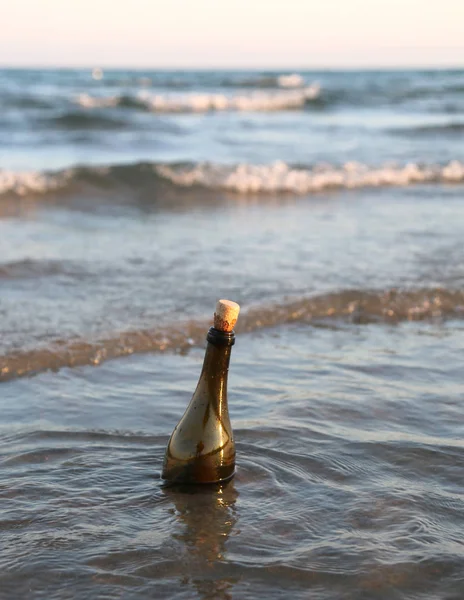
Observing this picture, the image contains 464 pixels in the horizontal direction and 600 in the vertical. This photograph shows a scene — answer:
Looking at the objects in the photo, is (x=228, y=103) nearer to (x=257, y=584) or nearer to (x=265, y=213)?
(x=265, y=213)

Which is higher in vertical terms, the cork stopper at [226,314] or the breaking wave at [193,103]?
the breaking wave at [193,103]

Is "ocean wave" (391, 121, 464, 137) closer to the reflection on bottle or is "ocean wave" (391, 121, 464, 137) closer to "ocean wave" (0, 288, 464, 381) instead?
"ocean wave" (0, 288, 464, 381)

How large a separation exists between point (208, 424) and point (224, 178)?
802cm

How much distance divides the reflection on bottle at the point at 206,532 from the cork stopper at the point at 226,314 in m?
0.50

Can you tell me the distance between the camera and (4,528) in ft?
7.85

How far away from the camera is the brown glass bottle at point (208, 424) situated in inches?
97.0

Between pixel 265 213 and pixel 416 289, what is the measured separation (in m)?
3.38

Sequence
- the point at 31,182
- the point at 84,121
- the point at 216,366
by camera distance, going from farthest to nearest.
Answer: the point at 84,121
the point at 31,182
the point at 216,366

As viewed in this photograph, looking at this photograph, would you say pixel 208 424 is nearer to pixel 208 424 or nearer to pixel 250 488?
pixel 208 424

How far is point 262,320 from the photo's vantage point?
476 cm

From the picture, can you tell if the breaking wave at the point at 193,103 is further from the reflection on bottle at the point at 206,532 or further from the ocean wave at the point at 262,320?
the reflection on bottle at the point at 206,532

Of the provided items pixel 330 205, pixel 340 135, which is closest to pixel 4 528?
pixel 330 205

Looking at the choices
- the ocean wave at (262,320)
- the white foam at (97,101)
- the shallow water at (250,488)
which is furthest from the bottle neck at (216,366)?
the white foam at (97,101)

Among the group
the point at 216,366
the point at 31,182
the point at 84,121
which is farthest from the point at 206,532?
the point at 84,121
